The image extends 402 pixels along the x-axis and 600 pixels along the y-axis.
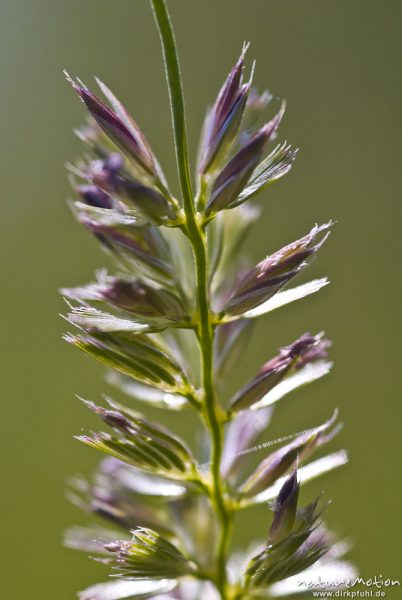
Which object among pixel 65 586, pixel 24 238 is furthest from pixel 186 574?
pixel 24 238

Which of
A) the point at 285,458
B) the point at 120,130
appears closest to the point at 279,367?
the point at 285,458

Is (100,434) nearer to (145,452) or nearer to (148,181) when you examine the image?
(145,452)

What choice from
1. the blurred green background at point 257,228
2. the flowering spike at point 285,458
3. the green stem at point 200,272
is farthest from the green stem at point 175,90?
the blurred green background at point 257,228

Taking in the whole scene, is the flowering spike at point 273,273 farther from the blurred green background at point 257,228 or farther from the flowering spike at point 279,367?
the blurred green background at point 257,228

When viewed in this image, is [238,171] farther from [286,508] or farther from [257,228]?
[257,228]

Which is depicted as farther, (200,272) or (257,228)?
(257,228)

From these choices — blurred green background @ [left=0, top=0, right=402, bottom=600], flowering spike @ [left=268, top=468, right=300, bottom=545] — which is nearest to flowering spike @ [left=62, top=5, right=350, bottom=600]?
flowering spike @ [left=268, top=468, right=300, bottom=545]
